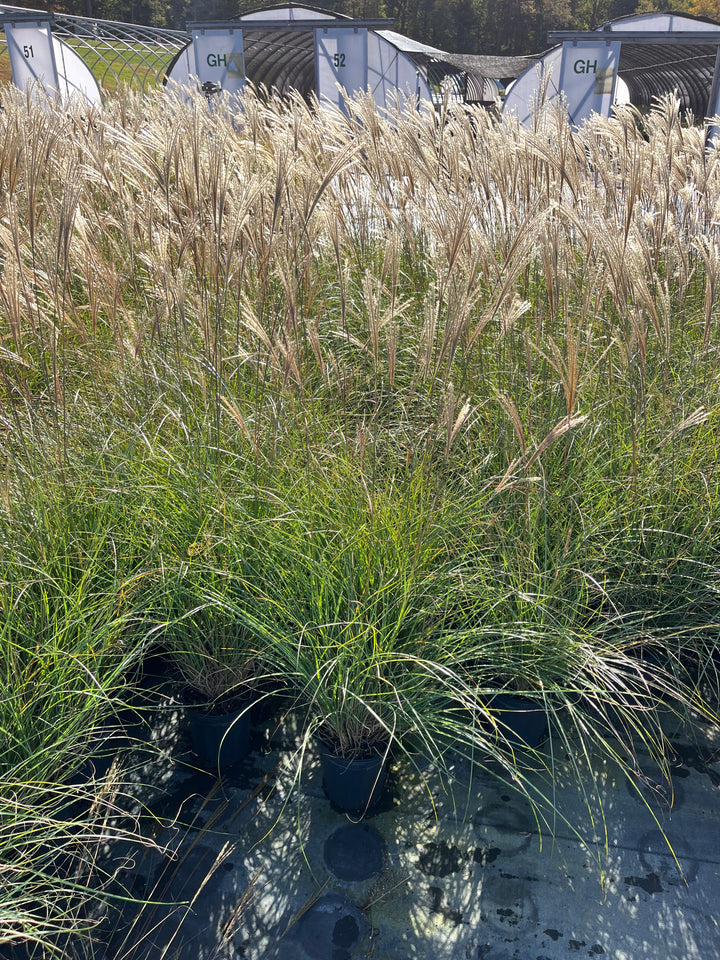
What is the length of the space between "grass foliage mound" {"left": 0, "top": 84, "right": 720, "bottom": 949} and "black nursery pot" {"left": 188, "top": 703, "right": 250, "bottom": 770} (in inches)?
5.3

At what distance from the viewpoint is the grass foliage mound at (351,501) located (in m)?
1.91

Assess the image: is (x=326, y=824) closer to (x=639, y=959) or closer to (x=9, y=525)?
(x=639, y=959)

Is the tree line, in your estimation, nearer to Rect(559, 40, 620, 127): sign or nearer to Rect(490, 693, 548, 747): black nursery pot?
Rect(559, 40, 620, 127): sign

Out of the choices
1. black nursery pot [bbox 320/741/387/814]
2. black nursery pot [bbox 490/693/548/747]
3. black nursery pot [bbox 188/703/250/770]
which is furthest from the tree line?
black nursery pot [bbox 320/741/387/814]

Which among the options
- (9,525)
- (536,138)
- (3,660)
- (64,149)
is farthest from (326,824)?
(64,149)

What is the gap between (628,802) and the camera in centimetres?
216

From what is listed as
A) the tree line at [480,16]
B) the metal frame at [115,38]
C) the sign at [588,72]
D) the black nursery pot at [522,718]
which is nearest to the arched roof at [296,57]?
the sign at [588,72]

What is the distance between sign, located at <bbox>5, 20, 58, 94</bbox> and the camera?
1314 centimetres

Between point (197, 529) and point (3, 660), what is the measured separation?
0.65 meters

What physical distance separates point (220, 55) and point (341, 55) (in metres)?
2.32

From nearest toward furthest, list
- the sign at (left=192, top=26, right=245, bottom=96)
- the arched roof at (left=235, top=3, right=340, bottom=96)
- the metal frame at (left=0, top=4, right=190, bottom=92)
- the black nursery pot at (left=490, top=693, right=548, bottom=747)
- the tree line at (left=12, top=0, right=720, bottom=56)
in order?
Result: 1. the black nursery pot at (left=490, top=693, right=548, bottom=747)
2. the sign at (left=192, top=26, right=245, bottom=96)
3. the metal frame at (left=0, top=4, right=190, bottom=92)
4. the arched roof at (left=235, top=3, right=340, bottom=96)
5. the tree line at (left=12, top=0, right=720, bottom=56)

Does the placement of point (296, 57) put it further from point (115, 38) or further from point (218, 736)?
point (218, 736)

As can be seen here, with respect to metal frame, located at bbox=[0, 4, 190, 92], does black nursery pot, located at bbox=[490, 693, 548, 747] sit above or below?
below

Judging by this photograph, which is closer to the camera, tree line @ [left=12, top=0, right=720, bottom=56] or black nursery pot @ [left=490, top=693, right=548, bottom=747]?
black nursery pot @ [left=490, top=693, right=548, bottom=747]
